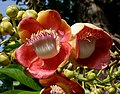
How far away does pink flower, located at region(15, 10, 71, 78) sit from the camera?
81 centimetres

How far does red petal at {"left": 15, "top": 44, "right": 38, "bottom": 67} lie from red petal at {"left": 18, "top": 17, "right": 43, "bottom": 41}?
27 millimetres

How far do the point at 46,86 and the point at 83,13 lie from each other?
274 cm

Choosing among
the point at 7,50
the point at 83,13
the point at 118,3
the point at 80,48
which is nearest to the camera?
the point at 80,48

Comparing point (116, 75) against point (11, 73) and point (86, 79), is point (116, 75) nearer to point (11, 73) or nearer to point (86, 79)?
point (86, 79)

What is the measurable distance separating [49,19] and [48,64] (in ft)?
0.36

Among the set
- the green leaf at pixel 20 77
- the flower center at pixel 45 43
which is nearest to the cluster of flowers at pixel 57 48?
the flower center at pixel 45 43

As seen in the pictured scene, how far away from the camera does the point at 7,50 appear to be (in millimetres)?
1021

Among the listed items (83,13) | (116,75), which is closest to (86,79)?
(116,75)

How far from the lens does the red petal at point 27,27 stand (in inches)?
33.9

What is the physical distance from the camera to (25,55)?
84cm

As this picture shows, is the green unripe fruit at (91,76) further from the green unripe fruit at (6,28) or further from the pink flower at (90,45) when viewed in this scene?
the green unripe fruit at (6,28)

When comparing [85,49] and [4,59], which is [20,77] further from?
[85,49]

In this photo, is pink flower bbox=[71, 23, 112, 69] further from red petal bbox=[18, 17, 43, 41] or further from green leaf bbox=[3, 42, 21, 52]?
green leaf bbox=[3, 42, 21, 52]

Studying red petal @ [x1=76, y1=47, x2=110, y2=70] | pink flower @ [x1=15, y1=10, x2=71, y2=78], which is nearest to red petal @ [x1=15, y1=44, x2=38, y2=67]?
pink flower @ [x1=15, y1=10, x2=71, y2=78]
